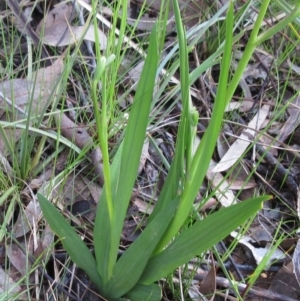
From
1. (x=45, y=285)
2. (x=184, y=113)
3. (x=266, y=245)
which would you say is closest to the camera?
(x=184, y=113)

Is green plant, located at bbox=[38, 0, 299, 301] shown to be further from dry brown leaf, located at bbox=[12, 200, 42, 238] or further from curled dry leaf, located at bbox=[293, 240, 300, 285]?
curled dry leaf, located at bbox=[293, 240, 300, 285]

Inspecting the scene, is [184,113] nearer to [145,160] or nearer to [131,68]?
[145,160]

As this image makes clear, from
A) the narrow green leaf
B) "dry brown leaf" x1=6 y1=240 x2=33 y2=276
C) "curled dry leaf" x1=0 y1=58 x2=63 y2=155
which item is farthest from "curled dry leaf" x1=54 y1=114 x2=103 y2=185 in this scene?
the narrow green leaf

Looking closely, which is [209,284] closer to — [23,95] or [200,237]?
[200,237]

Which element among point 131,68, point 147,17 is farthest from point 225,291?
point 147,17

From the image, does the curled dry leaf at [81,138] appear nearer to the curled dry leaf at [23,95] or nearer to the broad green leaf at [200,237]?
the curled dry leaf at [23,95]
